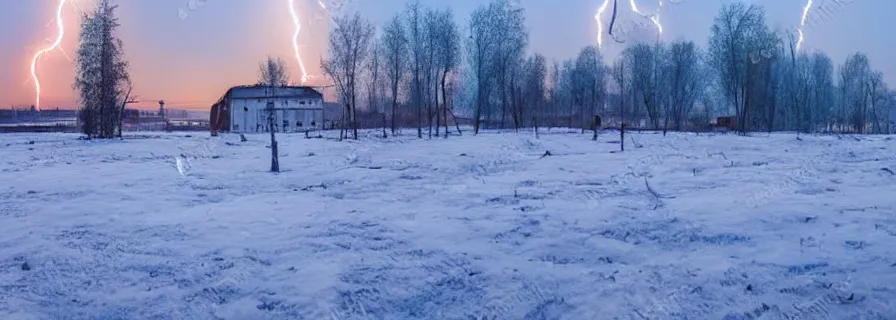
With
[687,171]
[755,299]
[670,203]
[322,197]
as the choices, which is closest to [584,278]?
[755,299]

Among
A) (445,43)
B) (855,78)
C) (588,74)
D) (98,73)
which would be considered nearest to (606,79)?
(588,74)

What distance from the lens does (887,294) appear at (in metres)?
4.77

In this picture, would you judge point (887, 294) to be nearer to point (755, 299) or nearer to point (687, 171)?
point (755, 299)

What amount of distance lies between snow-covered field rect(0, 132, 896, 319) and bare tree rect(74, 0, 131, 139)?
Answer: 33.5 meters

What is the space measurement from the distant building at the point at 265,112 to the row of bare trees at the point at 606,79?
5137mm

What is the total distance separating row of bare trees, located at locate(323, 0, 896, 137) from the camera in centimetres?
4397

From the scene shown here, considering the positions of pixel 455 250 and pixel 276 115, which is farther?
pixel 276 115

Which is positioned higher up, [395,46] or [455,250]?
[395,46]

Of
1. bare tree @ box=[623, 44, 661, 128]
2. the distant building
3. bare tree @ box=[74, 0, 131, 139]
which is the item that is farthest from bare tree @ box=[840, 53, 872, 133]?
bare tree @ box=[74, 0, 131, 139]

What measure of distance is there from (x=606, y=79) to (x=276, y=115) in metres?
50.5

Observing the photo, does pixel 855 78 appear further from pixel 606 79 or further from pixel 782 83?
pixel 606 79

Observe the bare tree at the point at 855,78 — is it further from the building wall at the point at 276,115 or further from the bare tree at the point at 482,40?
the building wall at the point at 276,115

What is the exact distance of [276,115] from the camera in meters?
61.4

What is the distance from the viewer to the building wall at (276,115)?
6131 centimetres
